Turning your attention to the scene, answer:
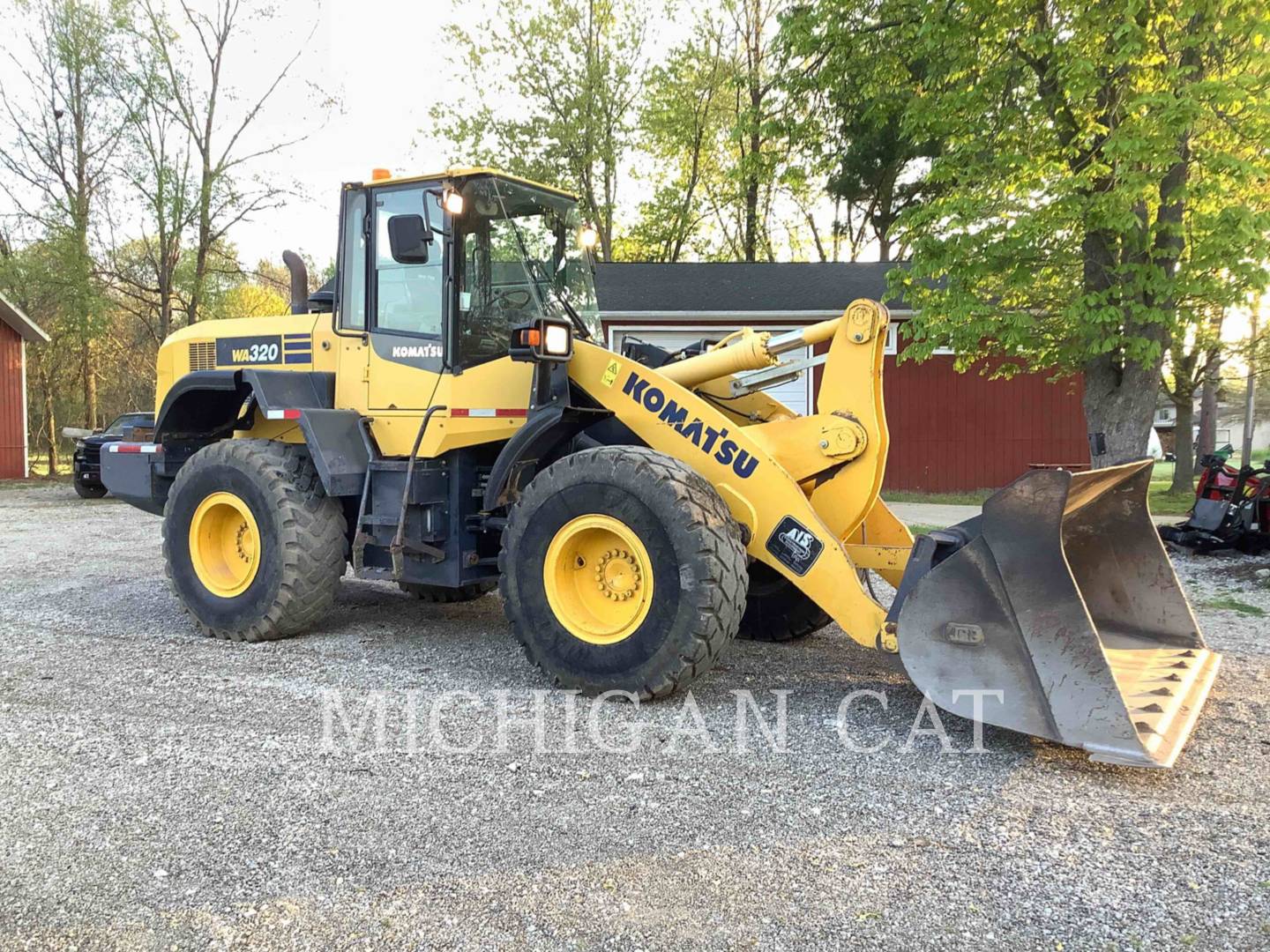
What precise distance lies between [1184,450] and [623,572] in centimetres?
1793

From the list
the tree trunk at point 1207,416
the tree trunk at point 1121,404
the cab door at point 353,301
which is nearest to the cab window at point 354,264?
the cab door at point 353,301

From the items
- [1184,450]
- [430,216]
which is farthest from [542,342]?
[1184,450]

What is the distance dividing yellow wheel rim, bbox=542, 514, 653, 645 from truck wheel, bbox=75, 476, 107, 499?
15503 mm

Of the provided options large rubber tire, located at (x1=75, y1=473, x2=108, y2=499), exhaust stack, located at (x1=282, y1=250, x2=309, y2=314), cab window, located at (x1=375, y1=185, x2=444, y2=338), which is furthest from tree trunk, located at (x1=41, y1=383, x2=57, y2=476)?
cab window, located at (x1=375, y1=185, x2=444, y2=338)

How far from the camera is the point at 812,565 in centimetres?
434

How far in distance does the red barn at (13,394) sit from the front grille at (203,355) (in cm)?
1847

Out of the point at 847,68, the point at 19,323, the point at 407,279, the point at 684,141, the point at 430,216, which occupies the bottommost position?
the point at 407,279

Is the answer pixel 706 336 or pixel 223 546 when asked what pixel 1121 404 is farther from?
pixel 223 546

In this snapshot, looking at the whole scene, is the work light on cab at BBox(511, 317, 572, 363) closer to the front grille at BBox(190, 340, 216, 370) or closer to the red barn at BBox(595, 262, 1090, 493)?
the front grille at BBox(190, 340, 216, 370)

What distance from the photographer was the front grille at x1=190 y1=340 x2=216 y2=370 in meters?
6.40

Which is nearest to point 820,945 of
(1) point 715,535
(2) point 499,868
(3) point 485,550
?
(2) point 499,868

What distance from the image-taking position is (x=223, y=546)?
20.1ft

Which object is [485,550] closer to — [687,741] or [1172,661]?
[687,741]

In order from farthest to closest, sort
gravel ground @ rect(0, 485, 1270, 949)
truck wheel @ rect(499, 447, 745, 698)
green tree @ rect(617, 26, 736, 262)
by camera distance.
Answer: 1. green tree @ rect(617, 26, 736, 262)
2. truck wheel @ rect(499, 447, 745, 698)
3. gravel ground @ rect(0, 485, 1270, 949)
